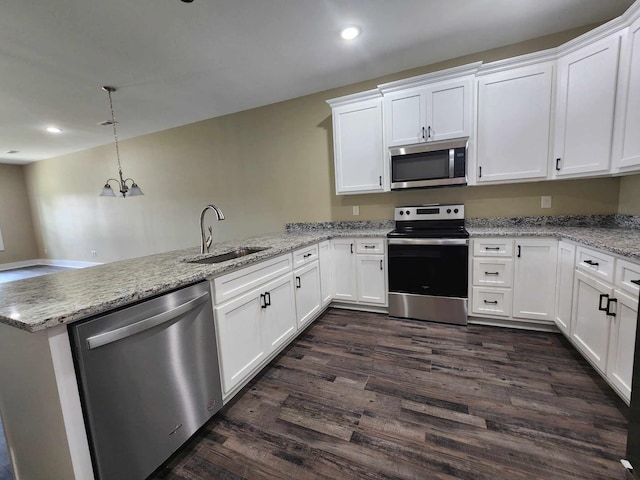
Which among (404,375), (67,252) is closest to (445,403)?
(404,375)

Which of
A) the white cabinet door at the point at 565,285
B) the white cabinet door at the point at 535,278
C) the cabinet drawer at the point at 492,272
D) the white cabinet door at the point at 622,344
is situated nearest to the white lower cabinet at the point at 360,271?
the cabinet drawer at the point at 492,272

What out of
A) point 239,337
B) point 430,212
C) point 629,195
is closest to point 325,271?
point 430,212

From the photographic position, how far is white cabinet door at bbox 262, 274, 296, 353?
2.12 meters

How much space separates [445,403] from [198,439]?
1.46 m

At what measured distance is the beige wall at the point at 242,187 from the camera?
2863 millimetres

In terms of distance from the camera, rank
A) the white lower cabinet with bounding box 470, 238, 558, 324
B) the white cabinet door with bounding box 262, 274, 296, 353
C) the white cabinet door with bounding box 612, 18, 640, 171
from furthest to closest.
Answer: the white lower cabinet with bounding box 470, 238, 558, 324 → the white cabinet door with bounding box 262, 274, 296, 353 → the white cabinet door with bounding box 612, 18, 640, 171

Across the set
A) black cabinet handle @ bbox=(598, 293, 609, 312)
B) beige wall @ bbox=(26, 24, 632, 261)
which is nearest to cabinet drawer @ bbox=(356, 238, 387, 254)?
beige wall @ bbox=(26, 24, 632, 261)

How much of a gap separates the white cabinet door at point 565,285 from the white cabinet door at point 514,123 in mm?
760

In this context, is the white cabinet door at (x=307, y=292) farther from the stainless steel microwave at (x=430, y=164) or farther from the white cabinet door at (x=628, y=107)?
the white cabinet door at (x=628, y=107)

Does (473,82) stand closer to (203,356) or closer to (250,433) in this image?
(203,356)

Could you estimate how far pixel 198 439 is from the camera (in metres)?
1.57

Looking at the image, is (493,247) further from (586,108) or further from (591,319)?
(586,108)

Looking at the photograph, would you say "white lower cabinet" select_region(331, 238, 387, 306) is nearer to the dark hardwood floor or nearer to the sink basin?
the dark hardwood floor

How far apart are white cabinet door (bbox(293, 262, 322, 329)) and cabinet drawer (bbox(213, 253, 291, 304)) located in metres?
0.25
